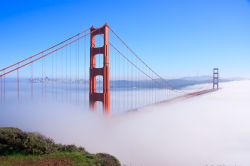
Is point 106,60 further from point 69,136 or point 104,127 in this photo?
point 69,136

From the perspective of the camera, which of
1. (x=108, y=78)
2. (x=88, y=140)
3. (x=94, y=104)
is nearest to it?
(x=108, y=78)

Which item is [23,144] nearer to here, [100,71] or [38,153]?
[38,153]

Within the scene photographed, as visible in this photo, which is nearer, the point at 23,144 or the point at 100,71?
the point at 23,144

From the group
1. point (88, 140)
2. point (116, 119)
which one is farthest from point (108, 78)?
point (88, 140)

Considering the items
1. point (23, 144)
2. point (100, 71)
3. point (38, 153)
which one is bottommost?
point (38, 153)

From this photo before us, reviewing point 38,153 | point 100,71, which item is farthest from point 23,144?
point 100,71

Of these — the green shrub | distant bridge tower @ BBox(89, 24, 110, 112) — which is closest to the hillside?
the green shrub

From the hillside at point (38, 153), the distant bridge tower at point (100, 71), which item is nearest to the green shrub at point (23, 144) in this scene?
the hillside at point (38, 153)

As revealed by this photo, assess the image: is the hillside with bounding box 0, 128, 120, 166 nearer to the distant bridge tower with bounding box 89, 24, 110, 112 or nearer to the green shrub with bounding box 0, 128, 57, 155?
the green shrub with bounding box 0, 128, 57, 155
